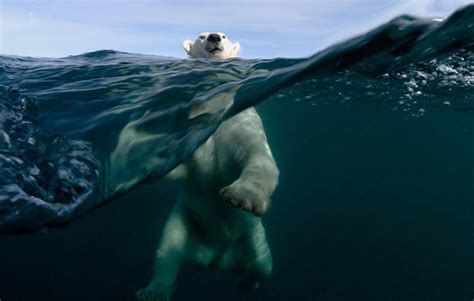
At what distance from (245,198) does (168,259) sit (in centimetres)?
230

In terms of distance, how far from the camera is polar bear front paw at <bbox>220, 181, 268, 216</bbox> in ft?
11.8

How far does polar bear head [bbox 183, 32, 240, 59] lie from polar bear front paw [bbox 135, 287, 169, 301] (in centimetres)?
397

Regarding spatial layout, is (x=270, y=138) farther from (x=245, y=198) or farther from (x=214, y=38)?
(x=245, y=198)

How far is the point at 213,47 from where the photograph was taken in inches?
286

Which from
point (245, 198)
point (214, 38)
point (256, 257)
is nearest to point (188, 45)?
point (214, 38)

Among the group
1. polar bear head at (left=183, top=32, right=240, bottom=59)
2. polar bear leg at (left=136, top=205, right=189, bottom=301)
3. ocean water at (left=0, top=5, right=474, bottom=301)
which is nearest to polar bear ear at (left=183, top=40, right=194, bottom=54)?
polar bear head at (left=183, top=32, right=240, bottom=59)

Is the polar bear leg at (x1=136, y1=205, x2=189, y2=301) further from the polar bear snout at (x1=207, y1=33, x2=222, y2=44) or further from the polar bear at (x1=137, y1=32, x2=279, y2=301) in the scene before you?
the polar bear snout at (x1=207, y1=33, x2=222, y2=44)

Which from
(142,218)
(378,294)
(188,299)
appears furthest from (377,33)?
(142,218)

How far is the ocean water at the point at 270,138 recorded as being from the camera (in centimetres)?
455

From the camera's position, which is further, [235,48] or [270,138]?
[270,138]

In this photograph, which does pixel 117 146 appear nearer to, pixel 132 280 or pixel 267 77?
pixel 267 77

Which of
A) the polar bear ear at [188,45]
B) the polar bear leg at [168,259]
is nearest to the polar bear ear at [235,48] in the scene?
the polar bear ear at [188,45]

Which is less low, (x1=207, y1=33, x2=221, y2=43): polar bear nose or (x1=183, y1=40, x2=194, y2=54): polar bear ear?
(x1=207, y1=33, x2=221, y2=43): polar bear nose

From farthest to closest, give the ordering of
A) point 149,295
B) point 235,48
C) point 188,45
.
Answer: point 188,45
point 235,48
point 149,295
